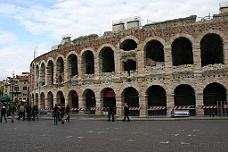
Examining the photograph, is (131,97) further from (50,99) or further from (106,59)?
(50,99)

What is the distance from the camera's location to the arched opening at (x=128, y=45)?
2633 centimetres

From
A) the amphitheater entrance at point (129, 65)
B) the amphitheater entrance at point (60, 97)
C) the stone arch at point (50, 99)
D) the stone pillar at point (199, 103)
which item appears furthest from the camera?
the stone arch at point (50, 99)

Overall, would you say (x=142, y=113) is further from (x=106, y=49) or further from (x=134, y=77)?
(x=106, y=49)

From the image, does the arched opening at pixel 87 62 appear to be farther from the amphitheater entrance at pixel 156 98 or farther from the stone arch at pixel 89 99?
the amphitheater entrance at pixel 156 98

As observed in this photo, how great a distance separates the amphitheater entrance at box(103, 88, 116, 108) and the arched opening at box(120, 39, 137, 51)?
4924mm

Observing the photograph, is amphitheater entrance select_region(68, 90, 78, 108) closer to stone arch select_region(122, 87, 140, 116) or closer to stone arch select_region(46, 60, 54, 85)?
stone arch select_region(46, 60, 54, 85)

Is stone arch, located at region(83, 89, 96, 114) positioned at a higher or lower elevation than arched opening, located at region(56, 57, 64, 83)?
lower

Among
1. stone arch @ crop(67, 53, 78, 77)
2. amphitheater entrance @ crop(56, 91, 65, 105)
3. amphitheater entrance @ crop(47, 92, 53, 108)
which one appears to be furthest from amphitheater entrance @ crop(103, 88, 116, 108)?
amphitheater entrance @ crop(47, 92, 53, 108)

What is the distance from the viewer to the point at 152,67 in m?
24.4

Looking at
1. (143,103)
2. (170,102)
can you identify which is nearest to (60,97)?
(143,103)

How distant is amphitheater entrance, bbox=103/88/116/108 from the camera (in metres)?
27.0

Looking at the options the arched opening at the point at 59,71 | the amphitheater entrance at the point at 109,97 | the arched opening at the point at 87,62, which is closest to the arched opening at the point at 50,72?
the arched opening at the point at 59,71

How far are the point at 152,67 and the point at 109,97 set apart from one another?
6.63 m

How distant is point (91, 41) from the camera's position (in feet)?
92.9
